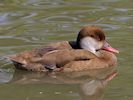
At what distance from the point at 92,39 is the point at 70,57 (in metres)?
0.54

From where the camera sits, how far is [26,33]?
38.8 feet

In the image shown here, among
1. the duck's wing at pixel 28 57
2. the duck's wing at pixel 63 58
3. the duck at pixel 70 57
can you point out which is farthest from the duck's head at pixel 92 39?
the duck's wing at pixel 28 57

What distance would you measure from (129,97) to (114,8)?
521cm

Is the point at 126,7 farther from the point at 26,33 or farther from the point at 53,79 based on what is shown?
the point at 53,79

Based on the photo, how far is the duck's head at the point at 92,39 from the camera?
1002 cm

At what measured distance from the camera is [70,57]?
9.79 metres

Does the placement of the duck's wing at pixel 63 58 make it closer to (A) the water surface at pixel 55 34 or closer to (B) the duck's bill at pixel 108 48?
(A) the water surface at pixel 55 34

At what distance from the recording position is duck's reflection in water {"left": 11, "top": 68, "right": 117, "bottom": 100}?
9.28 meters

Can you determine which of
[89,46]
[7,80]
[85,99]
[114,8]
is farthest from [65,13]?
[85,99]

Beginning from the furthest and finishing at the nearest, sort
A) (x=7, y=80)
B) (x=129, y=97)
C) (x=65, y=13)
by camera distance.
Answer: (x=65, y=13) < (x=7, y=80) < (x=129, y=97)

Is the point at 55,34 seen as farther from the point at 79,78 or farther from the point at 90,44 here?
the point at 79,78

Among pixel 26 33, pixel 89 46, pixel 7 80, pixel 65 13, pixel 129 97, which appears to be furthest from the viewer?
pixel 65 13

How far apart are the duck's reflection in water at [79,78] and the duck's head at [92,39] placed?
38cm

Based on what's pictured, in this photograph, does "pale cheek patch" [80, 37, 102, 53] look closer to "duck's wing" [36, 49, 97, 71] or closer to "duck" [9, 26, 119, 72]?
"duck" [9, 26, 119, 72]
